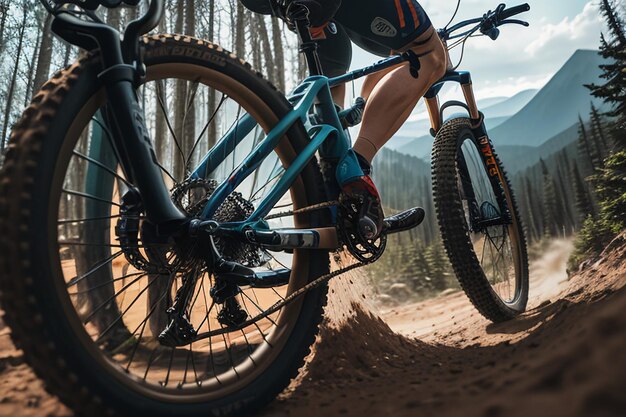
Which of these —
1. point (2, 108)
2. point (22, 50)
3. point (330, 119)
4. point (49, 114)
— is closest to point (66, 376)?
point (49, 114)

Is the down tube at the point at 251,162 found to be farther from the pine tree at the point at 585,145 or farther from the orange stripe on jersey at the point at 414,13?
the pine tree at the point at 585,145

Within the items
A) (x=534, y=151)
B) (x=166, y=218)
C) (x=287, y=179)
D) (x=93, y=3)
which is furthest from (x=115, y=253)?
(x=534, y=151)

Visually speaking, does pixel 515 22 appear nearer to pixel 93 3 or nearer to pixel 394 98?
pixel 394 98

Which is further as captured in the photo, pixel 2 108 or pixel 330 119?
pixel 2 108

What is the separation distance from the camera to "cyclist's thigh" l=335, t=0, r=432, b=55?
2.06m

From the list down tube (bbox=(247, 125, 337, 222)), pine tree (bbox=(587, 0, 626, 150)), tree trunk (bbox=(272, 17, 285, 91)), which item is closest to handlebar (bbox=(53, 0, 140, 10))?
down tube (bbox=(247, 125, 337, 222))

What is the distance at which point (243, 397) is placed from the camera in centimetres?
133

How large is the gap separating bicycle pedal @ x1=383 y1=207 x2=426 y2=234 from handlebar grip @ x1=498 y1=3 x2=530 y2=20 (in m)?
2.12

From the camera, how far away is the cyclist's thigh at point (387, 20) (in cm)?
206

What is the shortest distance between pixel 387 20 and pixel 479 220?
1.72 m

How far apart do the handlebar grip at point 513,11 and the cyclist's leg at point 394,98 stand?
4.74 feet

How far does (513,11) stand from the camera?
3.28 metres

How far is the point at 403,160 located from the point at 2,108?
68.6m

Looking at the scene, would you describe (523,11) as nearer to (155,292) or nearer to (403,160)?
(155,292)
